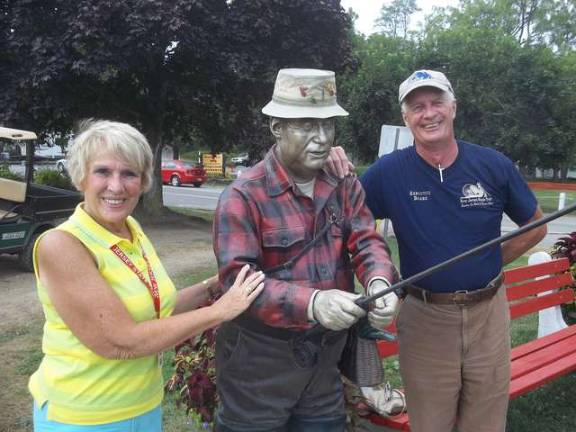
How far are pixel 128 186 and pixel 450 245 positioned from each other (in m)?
1.29

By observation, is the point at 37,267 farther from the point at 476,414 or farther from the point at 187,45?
the point at 187,45

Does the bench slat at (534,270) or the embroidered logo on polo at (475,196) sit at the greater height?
the embroidered logo on polo at (475,196)

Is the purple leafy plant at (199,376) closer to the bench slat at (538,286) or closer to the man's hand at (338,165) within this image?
the man's hand at (338,165)

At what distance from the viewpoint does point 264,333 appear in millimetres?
2039

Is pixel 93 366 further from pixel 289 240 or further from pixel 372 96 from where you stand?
pixel 372 96

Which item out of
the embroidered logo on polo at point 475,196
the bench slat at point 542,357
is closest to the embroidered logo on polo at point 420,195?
the embroidered logo on polo at point 475,196

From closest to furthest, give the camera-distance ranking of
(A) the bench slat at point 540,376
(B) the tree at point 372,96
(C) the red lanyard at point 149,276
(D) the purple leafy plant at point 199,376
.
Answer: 1. (C) the red lanyard at point 149,276
2. (D) the purple leafy plant at point 199,376
3. (A) the bench slat at point 540,376
4. (B) the tree at point 372,96

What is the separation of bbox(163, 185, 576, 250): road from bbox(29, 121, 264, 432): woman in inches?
416

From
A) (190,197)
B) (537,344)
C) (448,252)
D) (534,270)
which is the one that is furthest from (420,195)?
(190,197)

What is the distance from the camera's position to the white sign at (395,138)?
276 inches

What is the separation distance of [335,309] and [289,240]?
32cm

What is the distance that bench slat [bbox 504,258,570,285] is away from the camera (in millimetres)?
4285

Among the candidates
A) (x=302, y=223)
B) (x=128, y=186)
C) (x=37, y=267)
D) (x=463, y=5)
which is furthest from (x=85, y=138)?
(x=463, y=5)

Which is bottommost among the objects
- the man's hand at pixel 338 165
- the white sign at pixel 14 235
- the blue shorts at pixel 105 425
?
the white sign at pixel 14 235
